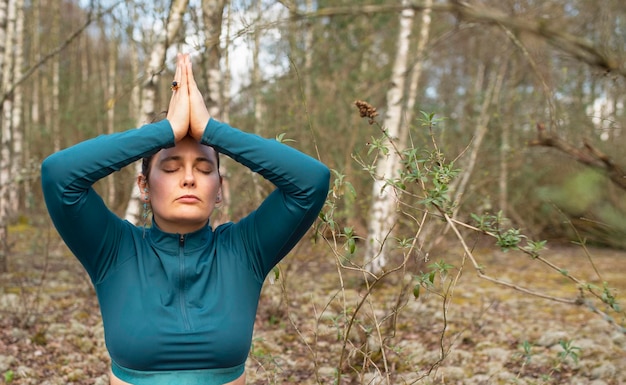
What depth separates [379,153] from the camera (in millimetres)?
2914

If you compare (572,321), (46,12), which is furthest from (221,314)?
(46,12)

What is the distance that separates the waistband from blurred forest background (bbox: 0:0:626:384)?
0.83 metres

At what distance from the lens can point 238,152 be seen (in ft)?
6.53

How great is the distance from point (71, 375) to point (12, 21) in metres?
7.14

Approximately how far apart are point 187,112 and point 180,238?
1.29ft

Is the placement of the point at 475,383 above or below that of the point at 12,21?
below

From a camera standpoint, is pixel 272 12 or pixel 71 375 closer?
pixel 71 375

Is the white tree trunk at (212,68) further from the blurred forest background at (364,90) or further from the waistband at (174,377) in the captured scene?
the waistband at (174,377)

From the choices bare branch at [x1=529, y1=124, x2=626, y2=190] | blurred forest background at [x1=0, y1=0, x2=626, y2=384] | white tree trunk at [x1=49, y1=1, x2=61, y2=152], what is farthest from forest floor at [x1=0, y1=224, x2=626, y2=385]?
white tree trunk at [x1=49, y1=1, x2=61, y2=152]

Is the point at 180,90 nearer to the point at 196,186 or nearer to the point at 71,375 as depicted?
the point at 196,186

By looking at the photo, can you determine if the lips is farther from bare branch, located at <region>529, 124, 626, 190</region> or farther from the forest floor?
bare branch, located at <region>529, 124, 626, 190</region>

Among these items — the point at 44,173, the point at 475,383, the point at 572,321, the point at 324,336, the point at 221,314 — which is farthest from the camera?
the point at 572,321

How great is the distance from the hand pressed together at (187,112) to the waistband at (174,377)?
2.29ft

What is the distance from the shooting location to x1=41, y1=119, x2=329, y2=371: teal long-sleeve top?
1.90m
